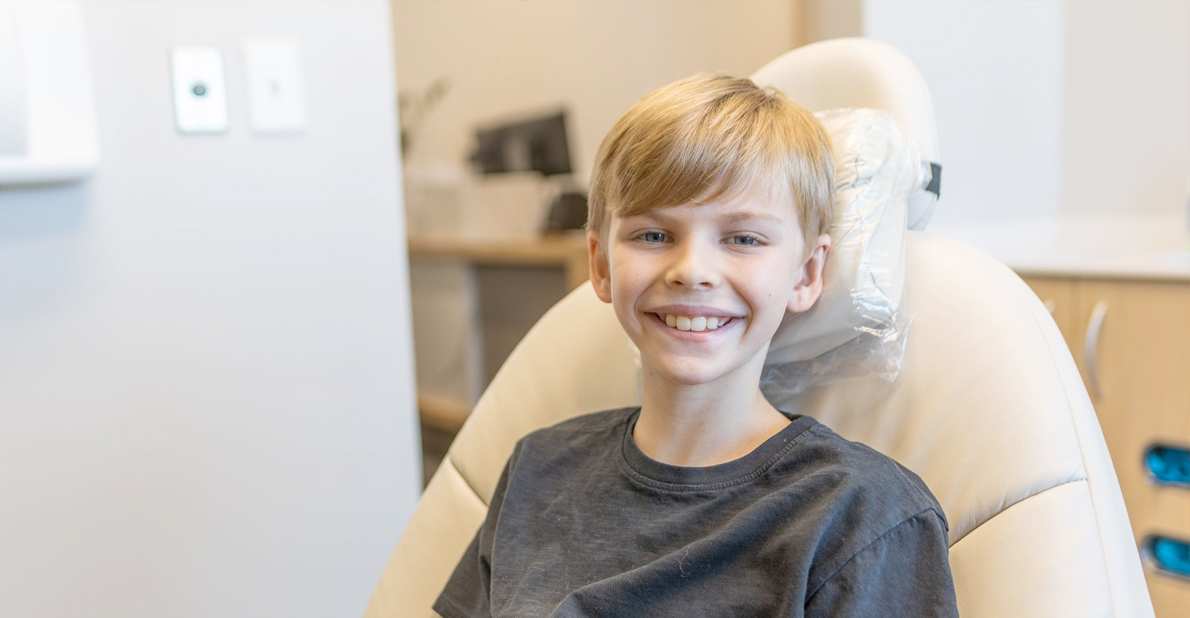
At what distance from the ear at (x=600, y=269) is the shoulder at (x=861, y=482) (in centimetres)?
25

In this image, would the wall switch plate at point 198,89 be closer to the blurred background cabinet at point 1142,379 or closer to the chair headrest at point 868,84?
the chair headrest at point 868,84

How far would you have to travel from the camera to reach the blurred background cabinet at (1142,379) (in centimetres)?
139

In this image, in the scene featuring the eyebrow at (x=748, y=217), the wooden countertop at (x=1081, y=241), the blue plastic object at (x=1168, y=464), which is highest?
the eyebrow at (x=748, y=217)

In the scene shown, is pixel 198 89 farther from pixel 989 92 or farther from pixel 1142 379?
pixel 989 92

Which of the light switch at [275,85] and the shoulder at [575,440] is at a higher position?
the light switch at [275,85]

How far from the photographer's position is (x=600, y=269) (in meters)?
0.92

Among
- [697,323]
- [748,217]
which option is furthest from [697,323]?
A: [748,217]

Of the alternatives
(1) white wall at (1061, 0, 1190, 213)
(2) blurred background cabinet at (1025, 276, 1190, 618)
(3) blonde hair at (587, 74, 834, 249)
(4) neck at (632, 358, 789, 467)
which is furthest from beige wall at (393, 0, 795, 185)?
(4) neck at (632, 358, 789, 467)

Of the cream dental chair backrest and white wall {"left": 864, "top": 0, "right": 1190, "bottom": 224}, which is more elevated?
white wall {"left": 864, "top": 0, "right": 1190, "bottom": 224}

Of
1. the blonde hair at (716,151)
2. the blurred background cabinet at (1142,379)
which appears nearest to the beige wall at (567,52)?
the blurred background cabinet at (1142,379)

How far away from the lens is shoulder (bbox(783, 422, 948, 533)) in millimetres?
712

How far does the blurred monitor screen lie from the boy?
1.96 meters

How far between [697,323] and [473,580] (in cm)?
35

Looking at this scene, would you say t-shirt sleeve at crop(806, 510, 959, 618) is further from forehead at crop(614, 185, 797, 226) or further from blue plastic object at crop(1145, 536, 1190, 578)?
blue plastic object at crop(1145, 536, 1190, 578)
